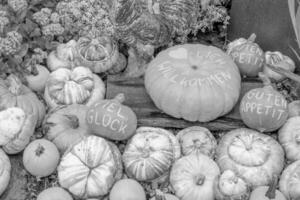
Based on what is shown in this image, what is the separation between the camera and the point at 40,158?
3.80 metres

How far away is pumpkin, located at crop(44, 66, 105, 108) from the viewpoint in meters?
4.27

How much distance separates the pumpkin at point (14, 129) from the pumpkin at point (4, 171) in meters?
0.10

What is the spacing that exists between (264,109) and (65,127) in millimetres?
1567

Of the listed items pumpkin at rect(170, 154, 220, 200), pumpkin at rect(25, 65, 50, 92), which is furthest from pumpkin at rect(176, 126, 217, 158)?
pumpkin at rect(25, 65, 50, 92)

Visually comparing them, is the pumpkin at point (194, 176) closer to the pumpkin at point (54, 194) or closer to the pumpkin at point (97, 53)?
the pumpkin at point (54, 194)

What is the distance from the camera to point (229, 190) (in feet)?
11.8

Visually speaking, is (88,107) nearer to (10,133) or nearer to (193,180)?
(10,133)

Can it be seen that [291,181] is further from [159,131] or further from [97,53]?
[97,53]

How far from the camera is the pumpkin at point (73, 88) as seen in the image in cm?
427

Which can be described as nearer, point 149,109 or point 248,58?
point 149,109

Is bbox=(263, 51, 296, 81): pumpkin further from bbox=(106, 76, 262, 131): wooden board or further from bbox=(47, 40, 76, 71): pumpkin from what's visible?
bbox=(47, 40, 76, 71): pumpkin

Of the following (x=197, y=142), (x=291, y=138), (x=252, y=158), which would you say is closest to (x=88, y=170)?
(x=197, y=142)

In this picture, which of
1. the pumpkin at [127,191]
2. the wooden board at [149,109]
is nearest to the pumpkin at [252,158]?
the wooden board at [149,109]

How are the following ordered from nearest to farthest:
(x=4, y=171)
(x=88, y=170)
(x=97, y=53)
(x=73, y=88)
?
(x=88, y=170)
(x=4, y=171)
(x=73, y=88)
(x=97, y=53)
